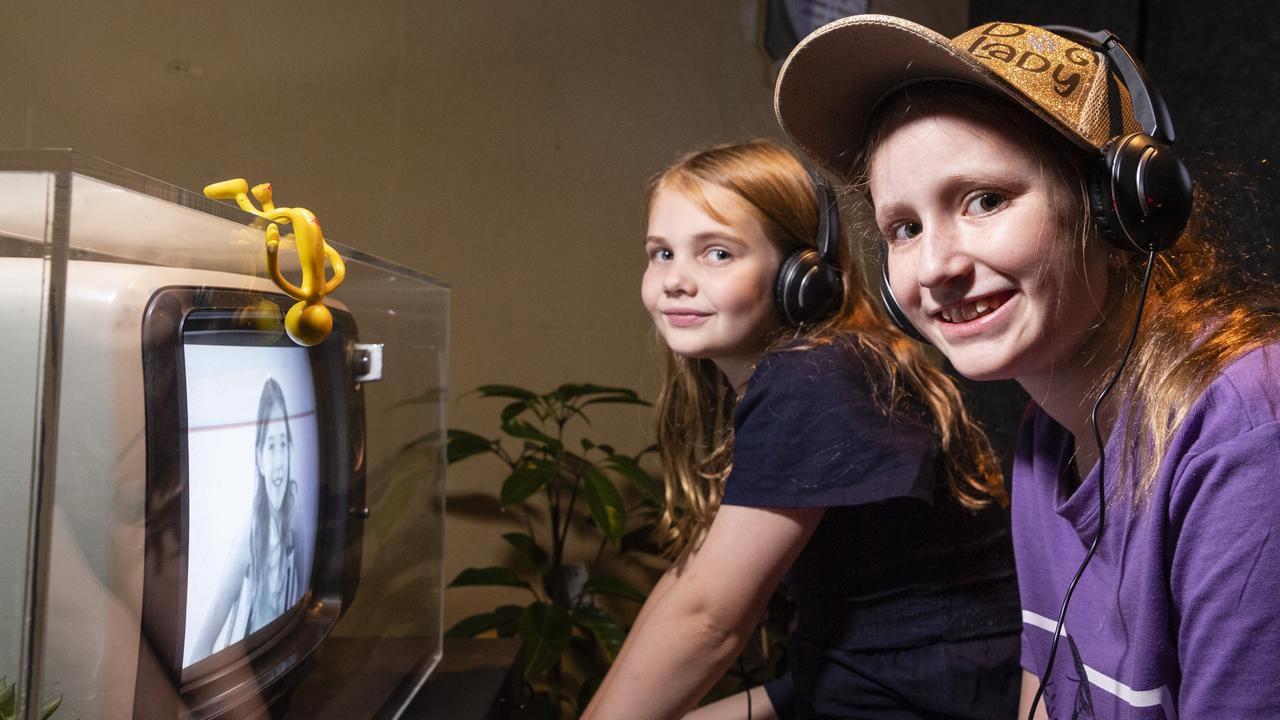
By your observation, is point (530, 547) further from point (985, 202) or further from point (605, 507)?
point (985, 202)

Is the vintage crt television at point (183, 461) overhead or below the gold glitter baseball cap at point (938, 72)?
below

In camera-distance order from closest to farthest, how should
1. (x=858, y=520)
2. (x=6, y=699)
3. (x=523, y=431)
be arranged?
1. (x=6, y=699)
2. (x=858, y=520)
3. (x=523, y=431)

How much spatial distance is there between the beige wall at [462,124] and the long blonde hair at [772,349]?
2.24 ft

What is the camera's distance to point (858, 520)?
1.05 meters

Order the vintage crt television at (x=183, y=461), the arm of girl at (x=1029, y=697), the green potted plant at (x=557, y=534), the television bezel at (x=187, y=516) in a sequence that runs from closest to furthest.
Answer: the vintage crt television at (x=183, y=461) < the television bezel at (x=187, y=516) < the arm of girl at (x=1029, y=697) < the green potted plant at (x=557, y=534)

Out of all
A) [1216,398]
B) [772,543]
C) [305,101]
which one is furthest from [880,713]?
[305,101]

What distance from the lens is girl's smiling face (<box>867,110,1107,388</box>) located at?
0.63 m

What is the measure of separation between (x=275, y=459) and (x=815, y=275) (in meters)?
0.64

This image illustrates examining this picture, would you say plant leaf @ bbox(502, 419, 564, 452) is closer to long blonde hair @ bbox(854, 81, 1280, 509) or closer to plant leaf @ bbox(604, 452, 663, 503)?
plant leaf @ bbox(604, 452, 663, 503)

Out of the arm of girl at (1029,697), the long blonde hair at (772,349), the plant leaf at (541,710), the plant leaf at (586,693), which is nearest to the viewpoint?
the arm of girl at (1029,697)

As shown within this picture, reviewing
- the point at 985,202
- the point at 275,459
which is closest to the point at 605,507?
the point at 275,459

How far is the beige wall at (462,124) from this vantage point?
4.62ft

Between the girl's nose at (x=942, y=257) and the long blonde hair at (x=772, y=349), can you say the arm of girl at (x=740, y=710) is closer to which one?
the long blonde hair at (x=772, y=349)

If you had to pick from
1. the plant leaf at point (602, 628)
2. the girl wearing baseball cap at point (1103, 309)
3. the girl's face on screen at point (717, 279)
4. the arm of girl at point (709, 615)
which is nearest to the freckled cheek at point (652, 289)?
the girl's face on screen at point (717, 279)
